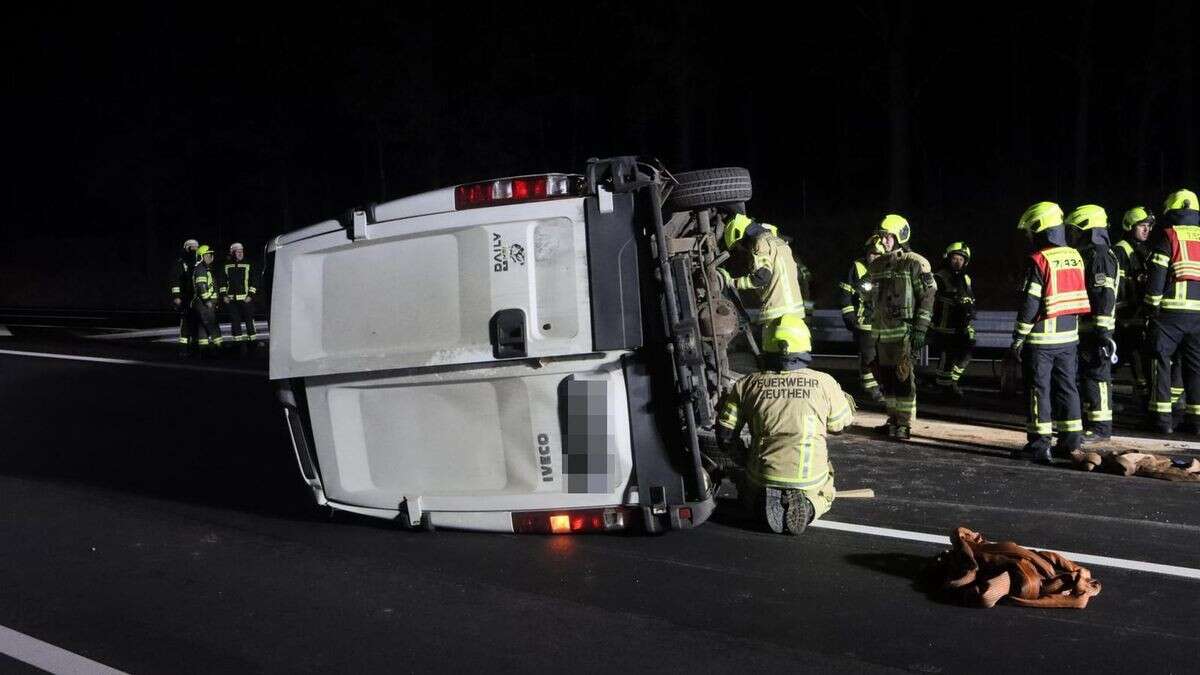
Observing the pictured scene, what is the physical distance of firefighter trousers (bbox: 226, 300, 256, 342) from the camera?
16594mm

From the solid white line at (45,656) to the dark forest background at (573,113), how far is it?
63.9ft

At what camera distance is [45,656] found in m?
5.23

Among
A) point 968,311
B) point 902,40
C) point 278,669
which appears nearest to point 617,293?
point 278,669

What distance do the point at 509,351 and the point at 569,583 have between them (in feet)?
3.86

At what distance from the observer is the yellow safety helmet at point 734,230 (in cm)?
855

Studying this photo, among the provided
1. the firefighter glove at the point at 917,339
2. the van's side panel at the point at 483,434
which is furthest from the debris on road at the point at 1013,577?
the firefighter glove at the point at 917,339

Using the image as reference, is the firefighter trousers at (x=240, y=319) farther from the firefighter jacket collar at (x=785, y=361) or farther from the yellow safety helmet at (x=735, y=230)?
the firefighter jacket collar at (x=785, y=361)

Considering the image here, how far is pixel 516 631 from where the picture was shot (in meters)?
5.39

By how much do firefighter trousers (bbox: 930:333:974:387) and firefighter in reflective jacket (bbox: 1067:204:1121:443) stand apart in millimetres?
2077

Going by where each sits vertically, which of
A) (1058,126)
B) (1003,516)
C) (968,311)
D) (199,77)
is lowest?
(1003,516)

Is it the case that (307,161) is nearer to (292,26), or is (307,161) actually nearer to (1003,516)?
(292,26)

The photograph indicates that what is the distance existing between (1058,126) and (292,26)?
25.8 metres

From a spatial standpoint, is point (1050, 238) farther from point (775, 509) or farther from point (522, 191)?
point (522, 191)

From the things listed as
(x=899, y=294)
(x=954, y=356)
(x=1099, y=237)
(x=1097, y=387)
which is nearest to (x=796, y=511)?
(x=1097, y=387)
